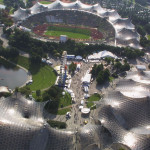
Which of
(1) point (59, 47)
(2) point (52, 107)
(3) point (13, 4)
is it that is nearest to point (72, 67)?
(1) point (59, 47)

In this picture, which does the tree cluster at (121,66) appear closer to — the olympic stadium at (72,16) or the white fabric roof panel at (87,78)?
the white fabric roof panel at (87,78)

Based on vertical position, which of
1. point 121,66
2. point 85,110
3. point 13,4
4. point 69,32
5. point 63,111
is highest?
point 13,4

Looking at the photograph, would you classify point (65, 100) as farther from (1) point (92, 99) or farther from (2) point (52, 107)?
(1) point (92, 99)

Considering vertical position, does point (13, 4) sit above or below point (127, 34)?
below

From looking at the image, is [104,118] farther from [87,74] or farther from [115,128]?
[87,74]

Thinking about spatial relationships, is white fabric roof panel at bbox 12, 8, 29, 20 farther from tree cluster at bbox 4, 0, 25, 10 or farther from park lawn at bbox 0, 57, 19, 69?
park lawn at bbox 0, 57, 19, 69

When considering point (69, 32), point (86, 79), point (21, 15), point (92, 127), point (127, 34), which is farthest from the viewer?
point (21, 15)

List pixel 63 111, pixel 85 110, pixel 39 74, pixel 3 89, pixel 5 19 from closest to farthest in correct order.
Result: pixel 85 110, pixel 63 111, pixel 3 89, pixel 39 74, pixel 5 19

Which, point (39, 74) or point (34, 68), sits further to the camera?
point (34, 68)

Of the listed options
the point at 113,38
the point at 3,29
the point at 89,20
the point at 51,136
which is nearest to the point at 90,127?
the point at 51,136
